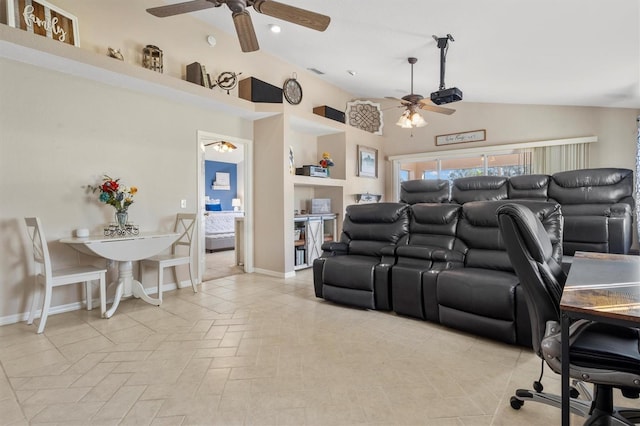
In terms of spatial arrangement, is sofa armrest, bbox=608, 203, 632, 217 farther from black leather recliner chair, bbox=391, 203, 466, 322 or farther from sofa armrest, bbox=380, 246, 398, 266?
sofa armrest, bbox=380, 246, 398, 266

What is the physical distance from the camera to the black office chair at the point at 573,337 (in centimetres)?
121

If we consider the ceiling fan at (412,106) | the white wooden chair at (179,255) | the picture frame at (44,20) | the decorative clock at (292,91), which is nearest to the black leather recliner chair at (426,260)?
the ceiling fan at (412,106)

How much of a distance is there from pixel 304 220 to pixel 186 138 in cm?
212

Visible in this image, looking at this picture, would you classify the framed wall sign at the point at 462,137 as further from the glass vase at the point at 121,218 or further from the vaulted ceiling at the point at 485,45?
the glass vase at the point at 121,218

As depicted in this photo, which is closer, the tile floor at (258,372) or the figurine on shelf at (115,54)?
the tile floor at (258,372)

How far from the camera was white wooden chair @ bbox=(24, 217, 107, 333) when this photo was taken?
2783 millimetres

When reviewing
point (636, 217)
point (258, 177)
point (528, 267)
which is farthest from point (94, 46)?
point (636, 217)

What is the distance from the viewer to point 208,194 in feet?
29.5

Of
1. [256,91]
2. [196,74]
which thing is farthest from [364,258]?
[196,74]

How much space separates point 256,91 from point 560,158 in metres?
5.02

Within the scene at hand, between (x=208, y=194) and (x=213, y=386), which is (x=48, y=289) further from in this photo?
(x=208, y=194)

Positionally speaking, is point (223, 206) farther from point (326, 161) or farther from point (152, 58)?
point (152, 58)

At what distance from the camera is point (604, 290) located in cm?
126

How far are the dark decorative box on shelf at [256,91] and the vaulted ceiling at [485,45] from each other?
23.5 inches
